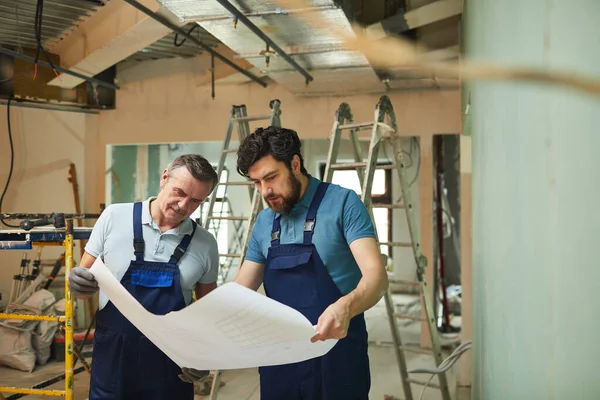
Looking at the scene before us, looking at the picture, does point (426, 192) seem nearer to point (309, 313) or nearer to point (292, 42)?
point (292, 42)

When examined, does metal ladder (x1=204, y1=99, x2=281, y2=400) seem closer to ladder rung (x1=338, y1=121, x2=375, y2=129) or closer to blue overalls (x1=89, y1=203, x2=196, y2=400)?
ladder rung (x1=338, y1=121, x2=375, y2=129)

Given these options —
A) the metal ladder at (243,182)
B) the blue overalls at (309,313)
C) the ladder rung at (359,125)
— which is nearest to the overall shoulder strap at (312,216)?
the blue overalls at (309,313)

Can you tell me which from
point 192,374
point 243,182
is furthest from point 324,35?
point 192,374

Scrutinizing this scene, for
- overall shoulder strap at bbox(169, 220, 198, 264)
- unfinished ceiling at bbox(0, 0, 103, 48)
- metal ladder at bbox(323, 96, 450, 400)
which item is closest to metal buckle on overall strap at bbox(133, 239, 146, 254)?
overall shoulder strap at bbox(169, 220, 198, 264)

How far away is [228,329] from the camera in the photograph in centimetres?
123

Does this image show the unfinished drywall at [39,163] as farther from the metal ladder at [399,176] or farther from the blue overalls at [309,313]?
the blue overalls at [309,313]

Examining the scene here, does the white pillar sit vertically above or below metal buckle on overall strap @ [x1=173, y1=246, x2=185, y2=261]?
above

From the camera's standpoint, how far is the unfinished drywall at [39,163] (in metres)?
5.46

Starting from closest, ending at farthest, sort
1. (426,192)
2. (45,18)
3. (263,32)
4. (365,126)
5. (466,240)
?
(365,126) < (263,32) < (45,18) < (466,240) < (426,192)

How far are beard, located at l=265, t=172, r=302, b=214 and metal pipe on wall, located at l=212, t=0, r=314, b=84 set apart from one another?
161 centimetres

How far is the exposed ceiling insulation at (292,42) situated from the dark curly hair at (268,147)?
2.76ft

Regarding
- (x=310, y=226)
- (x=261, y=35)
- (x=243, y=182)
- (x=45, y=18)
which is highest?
(x=45, y=18)

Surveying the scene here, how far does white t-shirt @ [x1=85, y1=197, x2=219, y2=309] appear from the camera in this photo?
1838 mm

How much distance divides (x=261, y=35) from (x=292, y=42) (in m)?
0.38
